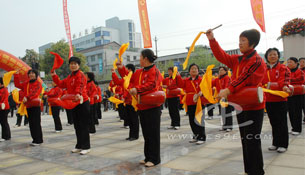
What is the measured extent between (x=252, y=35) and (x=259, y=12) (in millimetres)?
5849

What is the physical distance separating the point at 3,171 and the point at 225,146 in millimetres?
3991

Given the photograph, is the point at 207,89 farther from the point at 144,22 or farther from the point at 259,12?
the point at 144,22

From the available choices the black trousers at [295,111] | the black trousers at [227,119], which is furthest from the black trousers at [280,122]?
the black trousers at [227,119]

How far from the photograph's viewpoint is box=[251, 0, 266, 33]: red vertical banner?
7.87 metres

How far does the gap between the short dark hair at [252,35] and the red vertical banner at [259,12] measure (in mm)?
5567

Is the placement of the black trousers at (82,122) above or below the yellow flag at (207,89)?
below

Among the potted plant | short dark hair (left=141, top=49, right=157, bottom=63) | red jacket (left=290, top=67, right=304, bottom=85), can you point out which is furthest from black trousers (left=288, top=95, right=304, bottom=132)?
the potted plant

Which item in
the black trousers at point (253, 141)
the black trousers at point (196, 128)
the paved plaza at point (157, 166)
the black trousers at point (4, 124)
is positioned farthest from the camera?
the black trousers at point (4, 124)

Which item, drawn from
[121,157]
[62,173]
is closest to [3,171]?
[62,173]

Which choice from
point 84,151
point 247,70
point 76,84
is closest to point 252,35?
point 247,70

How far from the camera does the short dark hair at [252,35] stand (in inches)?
114

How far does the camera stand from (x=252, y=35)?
9.48 feet

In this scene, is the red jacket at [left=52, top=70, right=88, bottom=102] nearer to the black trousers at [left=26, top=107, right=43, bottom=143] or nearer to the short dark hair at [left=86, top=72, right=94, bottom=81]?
the black trousers at [left=26, top=107, right=43, bottom=143]

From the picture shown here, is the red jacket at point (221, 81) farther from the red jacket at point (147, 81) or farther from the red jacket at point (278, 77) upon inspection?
the red jacket at point (147, 81)
